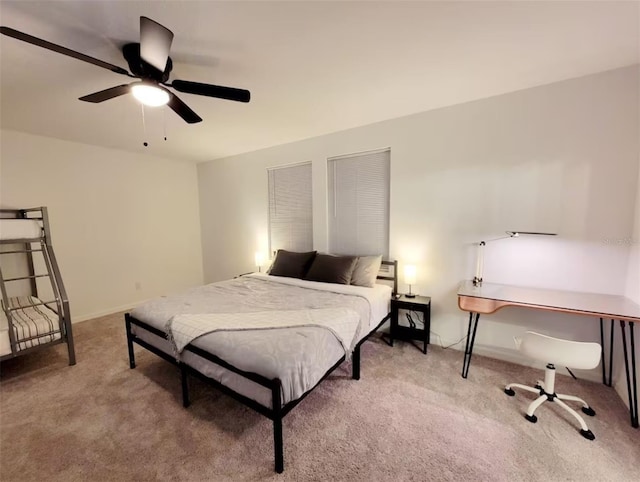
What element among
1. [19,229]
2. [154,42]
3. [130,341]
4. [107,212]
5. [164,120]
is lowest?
[130,341]

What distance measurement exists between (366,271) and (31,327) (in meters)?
3.29

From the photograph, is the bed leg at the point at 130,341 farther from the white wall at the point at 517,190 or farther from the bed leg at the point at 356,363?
the white wall at the point at 517,190

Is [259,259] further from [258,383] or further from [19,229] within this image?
[258,383]

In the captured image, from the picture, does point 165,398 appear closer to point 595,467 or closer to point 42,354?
point 42,354

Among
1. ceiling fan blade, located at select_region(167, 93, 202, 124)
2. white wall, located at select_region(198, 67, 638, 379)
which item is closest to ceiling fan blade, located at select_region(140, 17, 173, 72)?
ceiling fan blade, located at select_region(167, 93, 202, 124)

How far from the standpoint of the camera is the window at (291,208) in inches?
154

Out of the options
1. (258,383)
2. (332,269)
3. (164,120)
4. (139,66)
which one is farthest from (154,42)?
(332,269)

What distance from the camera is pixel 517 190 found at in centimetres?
248

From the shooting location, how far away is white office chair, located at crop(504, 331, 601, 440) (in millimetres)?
1620

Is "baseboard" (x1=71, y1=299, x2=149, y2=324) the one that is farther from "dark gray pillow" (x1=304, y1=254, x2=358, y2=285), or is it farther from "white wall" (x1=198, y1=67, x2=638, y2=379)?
"white wall" (x1=198, y1=67, x2=638, y2=379)

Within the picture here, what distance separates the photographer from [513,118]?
8.05ft

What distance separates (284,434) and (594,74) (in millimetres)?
3651

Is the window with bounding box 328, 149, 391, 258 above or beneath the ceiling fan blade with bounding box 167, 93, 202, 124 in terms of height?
beneath

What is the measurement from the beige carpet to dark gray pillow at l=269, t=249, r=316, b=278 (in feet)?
4.63
